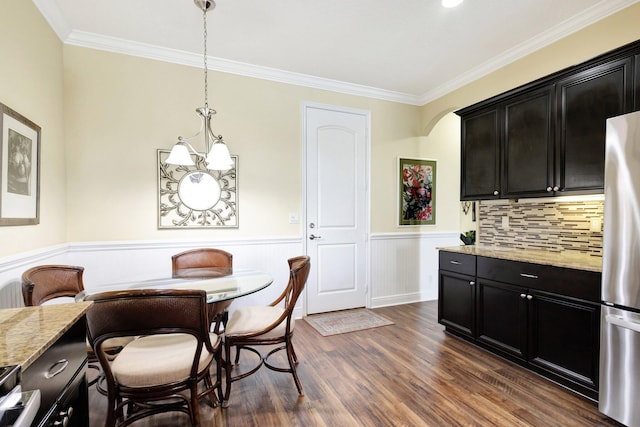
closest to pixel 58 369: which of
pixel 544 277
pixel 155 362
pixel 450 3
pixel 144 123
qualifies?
pixel 155 362

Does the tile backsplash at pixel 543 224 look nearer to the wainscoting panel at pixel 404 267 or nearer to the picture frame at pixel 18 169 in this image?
the wainscoting panel at pixel 404 267

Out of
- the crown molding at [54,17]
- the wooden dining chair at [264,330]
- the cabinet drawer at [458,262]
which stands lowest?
the wooden dining chair at [264,330]

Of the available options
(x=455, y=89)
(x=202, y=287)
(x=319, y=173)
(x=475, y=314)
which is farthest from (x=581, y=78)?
(x=202, y=287)

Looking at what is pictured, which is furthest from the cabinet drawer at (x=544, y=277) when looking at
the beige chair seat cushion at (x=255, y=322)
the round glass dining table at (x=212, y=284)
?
the round glass dining table at (x=212, y=284)

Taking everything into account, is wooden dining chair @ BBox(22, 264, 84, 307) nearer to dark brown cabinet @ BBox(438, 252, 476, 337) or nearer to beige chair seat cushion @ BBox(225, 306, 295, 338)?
beige chair seat cushion @ BBox(225, 306, 295, 338)

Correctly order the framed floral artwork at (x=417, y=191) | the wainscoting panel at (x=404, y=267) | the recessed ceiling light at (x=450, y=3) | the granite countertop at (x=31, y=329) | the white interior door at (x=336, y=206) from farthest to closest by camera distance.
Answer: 1. the framed floral artwork at (x=417, y=191)
2. the wainscoting panel at (x=404, y=267)
3. the white interior door at (x=336, y=206)
4. the recessed ceiling light at (x=450, y=3)
5. the granite countertop at (x=31, y=329)

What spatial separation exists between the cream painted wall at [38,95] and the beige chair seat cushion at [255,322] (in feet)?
4.67

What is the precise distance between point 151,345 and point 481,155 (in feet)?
10.4

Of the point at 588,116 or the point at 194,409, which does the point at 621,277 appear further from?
the point at 194,409

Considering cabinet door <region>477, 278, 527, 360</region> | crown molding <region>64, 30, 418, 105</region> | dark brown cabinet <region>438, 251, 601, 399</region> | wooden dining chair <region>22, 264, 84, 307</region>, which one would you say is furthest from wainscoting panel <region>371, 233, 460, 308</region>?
wooden dining chair <region>22, 264, 84, 307</region>

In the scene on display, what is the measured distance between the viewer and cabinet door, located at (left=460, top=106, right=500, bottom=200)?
2.95 meters

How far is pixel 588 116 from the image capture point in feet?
7.33

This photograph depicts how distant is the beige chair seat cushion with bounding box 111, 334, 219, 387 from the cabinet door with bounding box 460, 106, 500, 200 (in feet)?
9.01

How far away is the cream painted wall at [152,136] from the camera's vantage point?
2795 millimetres
